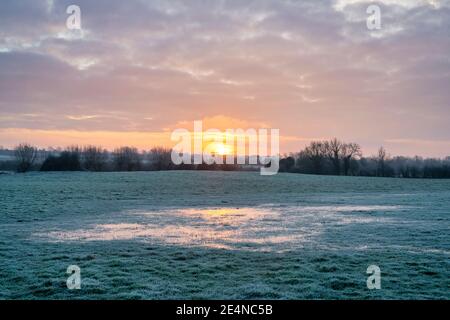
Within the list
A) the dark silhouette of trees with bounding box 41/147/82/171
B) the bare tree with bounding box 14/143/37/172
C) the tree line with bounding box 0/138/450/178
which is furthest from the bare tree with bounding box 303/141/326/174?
the bare tree with bounding box 14/143/37/172

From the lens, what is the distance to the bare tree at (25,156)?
10675 centimetres

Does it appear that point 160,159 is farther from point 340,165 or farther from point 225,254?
point 225,254

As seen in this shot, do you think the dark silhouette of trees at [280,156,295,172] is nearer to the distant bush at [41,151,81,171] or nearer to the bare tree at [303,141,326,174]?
the bare tree at [303,141,326,174]

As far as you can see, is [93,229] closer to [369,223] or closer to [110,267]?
[110,267]

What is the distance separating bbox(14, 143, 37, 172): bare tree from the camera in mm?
106750

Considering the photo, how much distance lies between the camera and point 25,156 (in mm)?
114938

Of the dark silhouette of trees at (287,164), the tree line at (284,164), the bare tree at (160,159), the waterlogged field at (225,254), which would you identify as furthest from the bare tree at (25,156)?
the waterlogged field at (225,254)

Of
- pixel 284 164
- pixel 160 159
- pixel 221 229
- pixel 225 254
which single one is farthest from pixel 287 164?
pixel 225 254

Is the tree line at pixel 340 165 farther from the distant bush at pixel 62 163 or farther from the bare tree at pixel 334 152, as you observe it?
the distant bush at pixel 62 163

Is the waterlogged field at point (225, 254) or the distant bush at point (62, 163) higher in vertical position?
the distant bush at point (62, 163)

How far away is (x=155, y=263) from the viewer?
1309cm

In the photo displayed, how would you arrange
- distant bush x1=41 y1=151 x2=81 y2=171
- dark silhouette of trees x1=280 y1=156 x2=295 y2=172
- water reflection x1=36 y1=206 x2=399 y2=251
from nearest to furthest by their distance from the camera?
water reflection x1=36 y1=206 x2=399 y2=251
distant bush x1=41 y1=151 x2=81 y2=171
dark silhouette of trees x1=280 y1=156 x2=295 y2=172

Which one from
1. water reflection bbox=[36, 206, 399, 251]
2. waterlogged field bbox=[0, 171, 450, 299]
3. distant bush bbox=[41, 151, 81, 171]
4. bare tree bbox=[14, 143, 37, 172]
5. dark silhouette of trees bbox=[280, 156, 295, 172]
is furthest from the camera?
dark silhouette of trees bbox=[280, 156, 295, 172]
